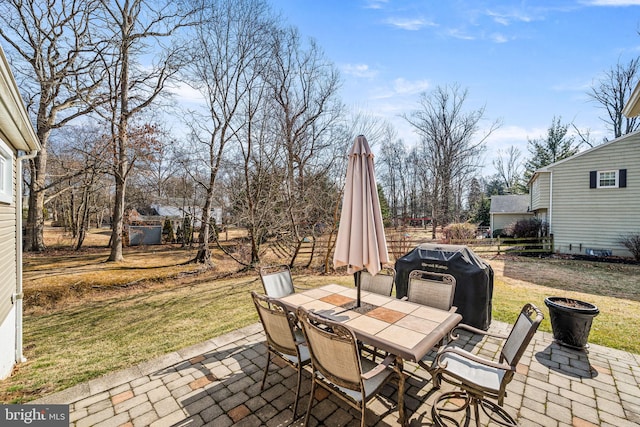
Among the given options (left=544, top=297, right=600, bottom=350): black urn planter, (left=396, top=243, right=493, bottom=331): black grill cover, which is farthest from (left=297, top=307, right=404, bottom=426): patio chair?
(left=544, top=297, right=600, bottom=350): black urn planter

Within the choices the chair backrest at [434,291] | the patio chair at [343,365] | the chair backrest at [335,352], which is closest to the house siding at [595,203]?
the chair backrest at [434,291]

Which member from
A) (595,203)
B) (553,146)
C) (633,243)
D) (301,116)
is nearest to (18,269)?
(301,116)

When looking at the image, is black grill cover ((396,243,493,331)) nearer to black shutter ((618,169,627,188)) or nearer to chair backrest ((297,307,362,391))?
chair backrest ((297,307,362,391))

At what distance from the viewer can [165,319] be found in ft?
16.9

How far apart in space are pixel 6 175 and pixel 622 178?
1853 centimetres

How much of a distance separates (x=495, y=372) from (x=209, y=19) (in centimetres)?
1235

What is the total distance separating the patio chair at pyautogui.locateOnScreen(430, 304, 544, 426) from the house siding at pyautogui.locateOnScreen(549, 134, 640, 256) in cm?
1364

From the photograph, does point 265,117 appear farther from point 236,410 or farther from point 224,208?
point 236,410

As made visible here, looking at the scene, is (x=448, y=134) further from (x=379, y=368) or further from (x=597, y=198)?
(x=379, y=368)

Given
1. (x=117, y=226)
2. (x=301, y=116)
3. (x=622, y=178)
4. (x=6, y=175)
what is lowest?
(x=117, y=226)

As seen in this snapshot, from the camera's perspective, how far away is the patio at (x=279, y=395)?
246 centimetres

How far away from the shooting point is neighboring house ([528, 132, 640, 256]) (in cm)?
1096

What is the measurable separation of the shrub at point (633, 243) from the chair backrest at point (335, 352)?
1454 centimetres

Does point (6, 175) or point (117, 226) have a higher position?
point (6, 175)
